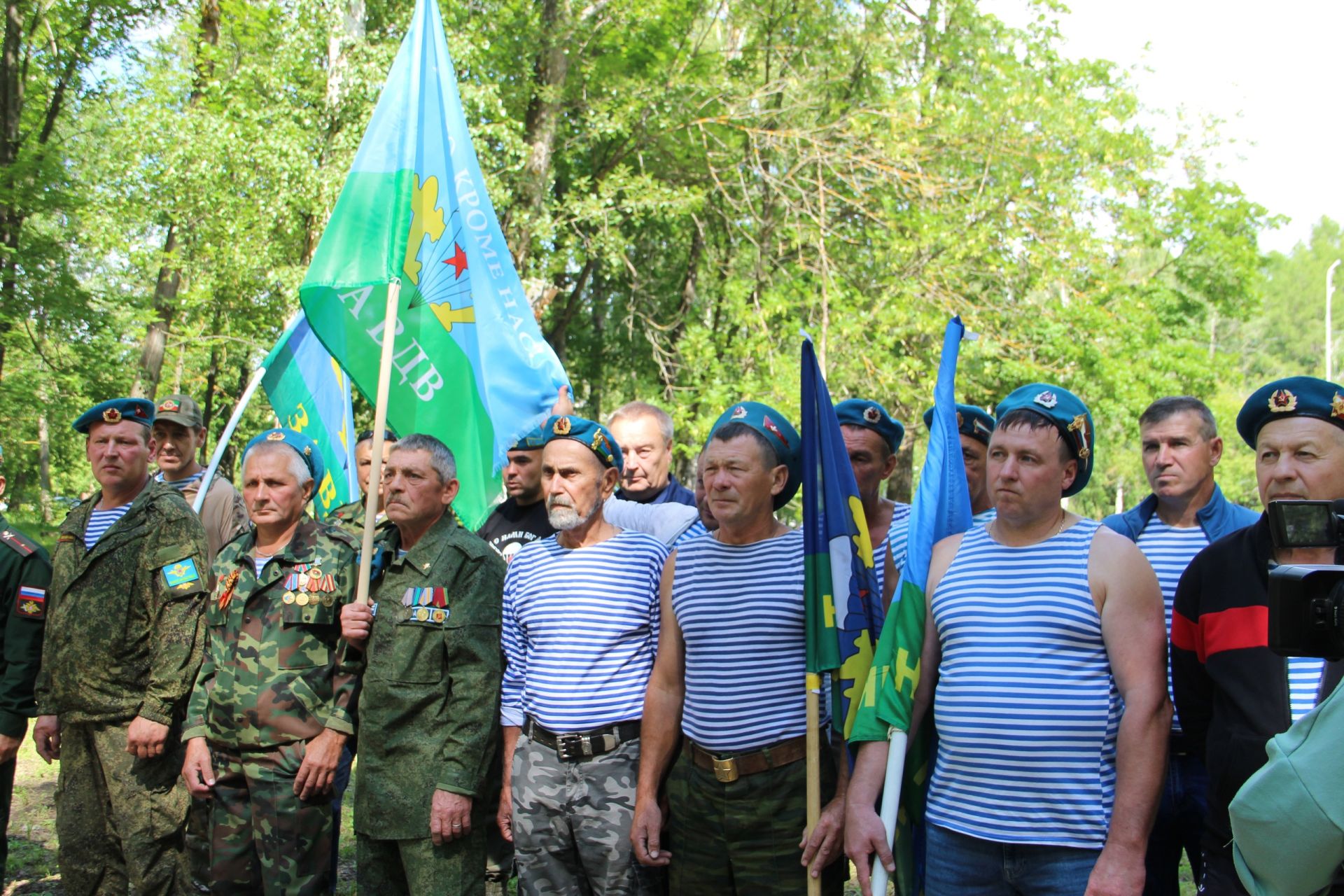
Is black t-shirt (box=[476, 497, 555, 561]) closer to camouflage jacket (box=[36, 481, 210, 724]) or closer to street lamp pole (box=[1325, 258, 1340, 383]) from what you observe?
camouflage jacket (box=[36, 481, 210, 724])

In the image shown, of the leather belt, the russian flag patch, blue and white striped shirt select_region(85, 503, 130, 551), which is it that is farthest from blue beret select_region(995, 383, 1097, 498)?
the russian flag patch

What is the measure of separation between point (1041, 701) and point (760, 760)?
933mm

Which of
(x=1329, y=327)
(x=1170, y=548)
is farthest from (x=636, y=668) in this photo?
(x=1329, y=327)

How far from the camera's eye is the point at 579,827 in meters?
3.78

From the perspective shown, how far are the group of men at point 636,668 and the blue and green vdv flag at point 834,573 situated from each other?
13cm

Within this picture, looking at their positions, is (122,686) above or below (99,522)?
below

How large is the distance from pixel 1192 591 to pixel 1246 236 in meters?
23.0

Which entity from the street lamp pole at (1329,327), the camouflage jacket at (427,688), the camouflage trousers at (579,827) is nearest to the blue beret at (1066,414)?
the camouflage trousers at (579,827)

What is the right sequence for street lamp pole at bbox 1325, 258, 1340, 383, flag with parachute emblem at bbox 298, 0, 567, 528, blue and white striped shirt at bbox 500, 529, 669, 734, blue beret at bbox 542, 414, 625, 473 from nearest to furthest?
blue and white striped shirt at bbox 500, 529, 669, 734
blue beret at bbox 542, 414, 625, 473
flag with parachute emblem at bbox 298, 0, 567, 528
street lamp pole at bbox 1325, 258, 1340, 383

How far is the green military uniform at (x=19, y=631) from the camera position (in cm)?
522

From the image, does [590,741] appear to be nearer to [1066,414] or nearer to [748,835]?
[748,835]

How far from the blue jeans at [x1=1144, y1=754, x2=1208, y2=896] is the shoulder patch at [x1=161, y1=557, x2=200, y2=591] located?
4.02 m

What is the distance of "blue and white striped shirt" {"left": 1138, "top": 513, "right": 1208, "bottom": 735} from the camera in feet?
13.1

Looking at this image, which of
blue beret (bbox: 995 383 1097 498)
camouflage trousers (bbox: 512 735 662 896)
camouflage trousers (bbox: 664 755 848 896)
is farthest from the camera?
camouflage trousers (bbox: 512 735 662 896)
